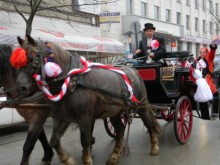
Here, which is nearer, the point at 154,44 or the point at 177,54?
the point at 154,44

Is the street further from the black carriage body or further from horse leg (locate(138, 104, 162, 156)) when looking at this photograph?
the black carriage body

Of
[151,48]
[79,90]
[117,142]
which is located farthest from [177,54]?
[79,90]

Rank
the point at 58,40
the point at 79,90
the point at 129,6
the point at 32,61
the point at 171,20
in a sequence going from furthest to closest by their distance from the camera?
1. the point at 171,20
2. the point at 129,6
3. the point at 58,40
4. the point at 79,90
5. the point at 32,61

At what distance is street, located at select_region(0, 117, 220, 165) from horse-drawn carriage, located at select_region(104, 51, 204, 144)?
12.4 inches

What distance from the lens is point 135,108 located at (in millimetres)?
4797

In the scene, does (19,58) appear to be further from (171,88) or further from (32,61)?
(171,88)

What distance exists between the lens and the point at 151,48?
5.79 meters

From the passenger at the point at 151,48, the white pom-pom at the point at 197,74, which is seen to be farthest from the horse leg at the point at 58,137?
the white pom-pom at the point at 197,74

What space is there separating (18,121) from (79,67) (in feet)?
13.0

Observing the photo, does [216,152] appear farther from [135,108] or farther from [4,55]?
[4,55]

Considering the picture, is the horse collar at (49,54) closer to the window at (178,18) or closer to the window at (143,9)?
the window at (143,9)

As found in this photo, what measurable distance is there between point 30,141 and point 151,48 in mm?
3119

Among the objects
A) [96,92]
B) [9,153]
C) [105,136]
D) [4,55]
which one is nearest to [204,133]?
[105,136]

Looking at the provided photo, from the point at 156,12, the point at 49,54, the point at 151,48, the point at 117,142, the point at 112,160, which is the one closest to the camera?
the point at 49,54
